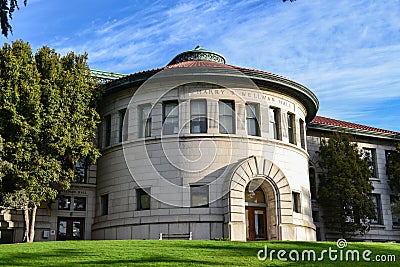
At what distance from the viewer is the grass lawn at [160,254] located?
14.4 metres

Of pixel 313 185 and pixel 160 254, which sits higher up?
pixel 313 185

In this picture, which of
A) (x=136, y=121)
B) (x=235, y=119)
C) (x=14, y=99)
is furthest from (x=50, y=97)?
(x=235, y=119)

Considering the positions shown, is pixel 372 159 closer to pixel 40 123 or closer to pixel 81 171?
pixel 81 171

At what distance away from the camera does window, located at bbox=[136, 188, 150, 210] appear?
25.6 meters

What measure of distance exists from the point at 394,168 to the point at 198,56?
15.2 metres

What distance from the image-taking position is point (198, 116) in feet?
86.3

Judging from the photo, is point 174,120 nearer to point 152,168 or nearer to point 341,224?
point 152,168

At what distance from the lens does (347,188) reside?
103ft

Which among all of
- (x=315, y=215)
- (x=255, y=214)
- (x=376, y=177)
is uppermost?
(x=376, y=177)

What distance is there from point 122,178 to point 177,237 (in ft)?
14.5

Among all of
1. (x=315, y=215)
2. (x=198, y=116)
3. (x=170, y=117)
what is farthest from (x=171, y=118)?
(x=315, y=215)

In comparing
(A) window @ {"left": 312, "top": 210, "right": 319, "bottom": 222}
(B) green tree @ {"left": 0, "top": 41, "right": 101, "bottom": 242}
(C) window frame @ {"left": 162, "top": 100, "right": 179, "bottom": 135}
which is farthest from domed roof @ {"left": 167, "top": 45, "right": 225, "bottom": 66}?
(A) window @ {"left": 312, "top": 210, "right": 319, "bottom": 222}

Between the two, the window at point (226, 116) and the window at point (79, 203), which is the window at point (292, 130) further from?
the window at point (79, 203)

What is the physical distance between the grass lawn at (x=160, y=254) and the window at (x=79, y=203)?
9.39m
